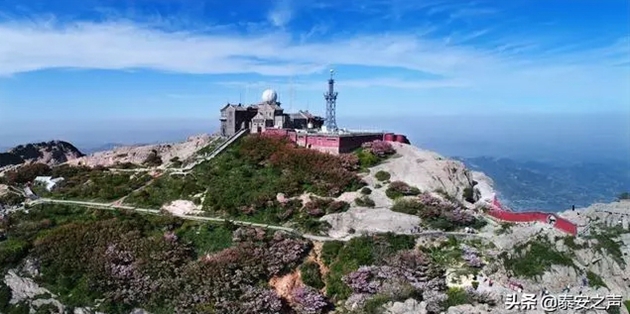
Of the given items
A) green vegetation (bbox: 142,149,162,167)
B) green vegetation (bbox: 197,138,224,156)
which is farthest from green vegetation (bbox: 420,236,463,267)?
green vegetation (bbox: 142,149,162,167)

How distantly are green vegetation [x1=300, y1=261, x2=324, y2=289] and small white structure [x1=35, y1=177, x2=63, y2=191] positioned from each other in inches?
1277

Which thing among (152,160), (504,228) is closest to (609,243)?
(504,228)

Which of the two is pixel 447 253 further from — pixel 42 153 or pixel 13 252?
pixel 42 153

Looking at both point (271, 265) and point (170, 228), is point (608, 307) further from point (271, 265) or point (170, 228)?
point (170, 228)

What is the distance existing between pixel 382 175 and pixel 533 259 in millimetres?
16241

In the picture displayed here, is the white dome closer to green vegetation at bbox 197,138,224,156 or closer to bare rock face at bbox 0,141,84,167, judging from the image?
green vegetation at bbox 197,138,224,156

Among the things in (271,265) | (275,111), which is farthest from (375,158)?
(271,265)

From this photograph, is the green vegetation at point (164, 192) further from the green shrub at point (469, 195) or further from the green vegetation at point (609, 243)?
the green vegetation at point (609, 243)

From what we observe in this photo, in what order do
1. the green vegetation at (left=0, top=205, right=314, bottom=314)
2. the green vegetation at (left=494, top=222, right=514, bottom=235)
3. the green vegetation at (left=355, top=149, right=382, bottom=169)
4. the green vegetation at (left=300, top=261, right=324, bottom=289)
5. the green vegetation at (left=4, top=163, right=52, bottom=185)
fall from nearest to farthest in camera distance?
1. the green vegetation at (left=0, top=205, right=314, bottom=314)
2. the green vegetation at (left=300, top=261, right=324, bottom=289)
3. the green vegetation at (left=494, top=222, right=514, bottom=235)
4. the green vegetation at (left=355, top=149, right=382, bottom=169)
5. the green vegetation at (left=4, top=163, right=52, bottom=185)

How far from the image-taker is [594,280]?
38594mm

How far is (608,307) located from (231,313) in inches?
1003

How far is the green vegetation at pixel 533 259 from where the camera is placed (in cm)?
3591

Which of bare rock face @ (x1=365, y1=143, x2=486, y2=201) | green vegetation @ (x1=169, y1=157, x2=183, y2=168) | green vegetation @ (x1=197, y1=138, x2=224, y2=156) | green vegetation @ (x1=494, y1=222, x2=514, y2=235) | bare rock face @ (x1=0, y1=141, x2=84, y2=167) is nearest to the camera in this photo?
green vegetation @ (x1=494, y1=222, x2=514, y2=235)

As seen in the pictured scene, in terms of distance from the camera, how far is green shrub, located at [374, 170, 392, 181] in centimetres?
4856
